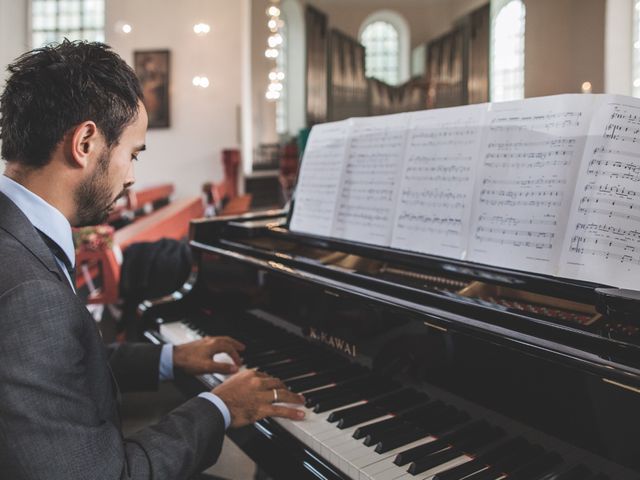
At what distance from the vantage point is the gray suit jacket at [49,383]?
0.86 metres

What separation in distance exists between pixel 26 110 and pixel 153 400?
2173 millimetres

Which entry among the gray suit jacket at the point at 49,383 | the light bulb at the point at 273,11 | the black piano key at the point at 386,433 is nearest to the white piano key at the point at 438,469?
A: the black piano key at the point at 386,433

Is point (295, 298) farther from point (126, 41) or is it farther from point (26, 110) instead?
point (126, 41)

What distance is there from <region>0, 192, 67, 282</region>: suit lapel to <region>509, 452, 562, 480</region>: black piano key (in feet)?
A: 2.90

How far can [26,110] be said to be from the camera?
104 cm

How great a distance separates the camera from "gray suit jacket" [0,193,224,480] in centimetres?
86

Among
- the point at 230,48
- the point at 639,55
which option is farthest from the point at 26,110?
the point at 230,48

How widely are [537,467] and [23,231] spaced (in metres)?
0.99

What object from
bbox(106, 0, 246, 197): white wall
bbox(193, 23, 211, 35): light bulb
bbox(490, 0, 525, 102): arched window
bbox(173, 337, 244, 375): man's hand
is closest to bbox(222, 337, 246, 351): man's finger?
bbox(173, 337, 244, 375): man's hand

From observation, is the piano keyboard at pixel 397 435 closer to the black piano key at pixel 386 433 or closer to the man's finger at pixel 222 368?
the black piano key at pixel 386 433

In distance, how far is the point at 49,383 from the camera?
87cm

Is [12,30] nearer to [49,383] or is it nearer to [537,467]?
[49,383]

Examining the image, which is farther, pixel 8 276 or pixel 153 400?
pixel 153 400

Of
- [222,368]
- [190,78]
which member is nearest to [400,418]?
[222,368]
